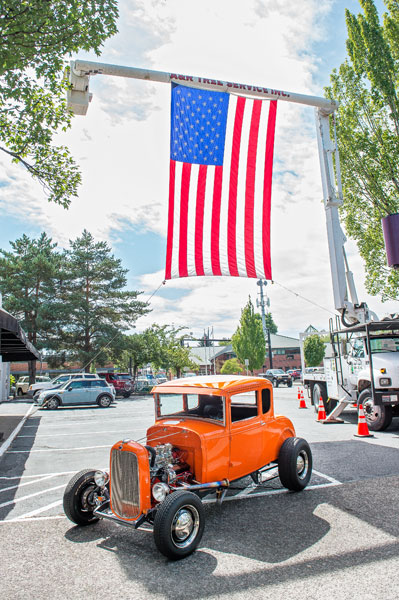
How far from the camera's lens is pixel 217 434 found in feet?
17.4

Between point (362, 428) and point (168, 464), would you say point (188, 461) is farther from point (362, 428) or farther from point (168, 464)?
point (362, 428)

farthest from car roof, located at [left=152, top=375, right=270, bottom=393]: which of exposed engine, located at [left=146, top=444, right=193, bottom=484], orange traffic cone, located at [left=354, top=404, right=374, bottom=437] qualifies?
orange traffic cone, located at [left=354, top=404, right=374, bottom=437]

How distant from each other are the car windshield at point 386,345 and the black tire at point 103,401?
15.4 meters

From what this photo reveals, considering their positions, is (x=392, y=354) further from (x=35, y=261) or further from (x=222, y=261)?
(x=35, y=261)

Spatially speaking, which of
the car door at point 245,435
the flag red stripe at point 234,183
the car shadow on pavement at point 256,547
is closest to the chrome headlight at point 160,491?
the car shadow on pavement at point 256,547

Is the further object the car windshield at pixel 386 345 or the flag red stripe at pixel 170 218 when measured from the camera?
the car windshield at pixel 386 345

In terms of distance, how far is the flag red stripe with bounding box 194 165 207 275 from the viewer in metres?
9.12

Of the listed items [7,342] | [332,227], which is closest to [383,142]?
[332,227]

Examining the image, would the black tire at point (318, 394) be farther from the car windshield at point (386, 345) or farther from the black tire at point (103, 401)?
the black tire at point (103, 401)

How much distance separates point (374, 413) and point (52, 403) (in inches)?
654

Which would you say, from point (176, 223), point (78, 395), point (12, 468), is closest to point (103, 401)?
point (78, 395)

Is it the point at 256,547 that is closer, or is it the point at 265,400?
the point at 256,547

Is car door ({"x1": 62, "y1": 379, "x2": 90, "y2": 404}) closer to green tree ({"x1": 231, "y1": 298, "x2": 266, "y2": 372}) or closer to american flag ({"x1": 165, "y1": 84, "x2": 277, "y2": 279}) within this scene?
american flag ({"x1": 165, "y1": 84, "x2": 277, "y2": 279})

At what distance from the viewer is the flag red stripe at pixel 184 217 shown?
29.7 ft
